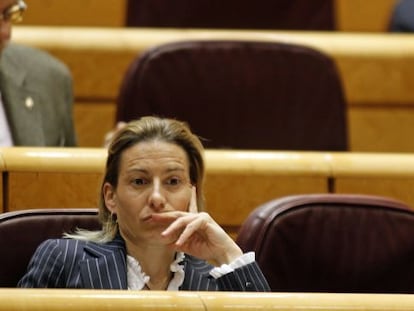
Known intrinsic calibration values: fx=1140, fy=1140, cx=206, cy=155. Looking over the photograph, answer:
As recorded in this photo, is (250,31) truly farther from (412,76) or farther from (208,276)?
(208,276)

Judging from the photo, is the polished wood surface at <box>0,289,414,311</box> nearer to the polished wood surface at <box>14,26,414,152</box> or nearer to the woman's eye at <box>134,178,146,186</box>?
the woman's eye at <box>134,178,146,186</box>

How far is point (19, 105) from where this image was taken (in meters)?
0.98

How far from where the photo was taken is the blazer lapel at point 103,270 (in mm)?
667

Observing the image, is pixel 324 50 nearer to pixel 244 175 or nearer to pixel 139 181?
pixel 244 175

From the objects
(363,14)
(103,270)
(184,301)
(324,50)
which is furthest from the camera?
(363,14)

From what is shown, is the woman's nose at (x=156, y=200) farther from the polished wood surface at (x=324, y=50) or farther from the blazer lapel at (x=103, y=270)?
the polished wood surface at (x=324, y=50)

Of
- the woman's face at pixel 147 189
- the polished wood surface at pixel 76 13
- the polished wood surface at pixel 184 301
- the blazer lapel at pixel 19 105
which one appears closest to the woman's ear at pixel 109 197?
the woman's face at pixel 147 189

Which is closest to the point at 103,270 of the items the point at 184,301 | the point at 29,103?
the point at 184,301

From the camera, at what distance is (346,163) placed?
2.76 feet

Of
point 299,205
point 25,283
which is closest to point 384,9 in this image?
point 299,205

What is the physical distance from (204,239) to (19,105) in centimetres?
35

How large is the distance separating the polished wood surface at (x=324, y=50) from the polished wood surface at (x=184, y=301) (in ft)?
1.87

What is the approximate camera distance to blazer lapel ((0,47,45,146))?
0.96 meters

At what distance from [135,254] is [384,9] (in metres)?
0.64
